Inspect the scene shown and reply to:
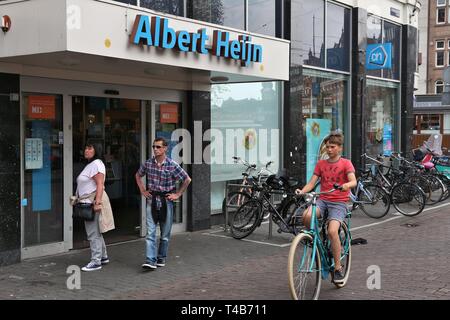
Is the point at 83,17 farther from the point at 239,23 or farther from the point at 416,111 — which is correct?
the point at 416,111

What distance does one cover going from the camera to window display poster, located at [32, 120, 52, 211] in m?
7.30

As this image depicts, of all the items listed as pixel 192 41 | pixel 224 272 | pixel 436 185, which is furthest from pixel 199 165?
pixel 436 185

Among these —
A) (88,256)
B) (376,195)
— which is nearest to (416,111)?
(376,195)

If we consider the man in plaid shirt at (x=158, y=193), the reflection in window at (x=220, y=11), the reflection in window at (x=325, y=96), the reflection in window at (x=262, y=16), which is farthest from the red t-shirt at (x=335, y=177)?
the reflection in window at (x=325, y=96)

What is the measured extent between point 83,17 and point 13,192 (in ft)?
8.20

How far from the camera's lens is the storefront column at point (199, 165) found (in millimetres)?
9312

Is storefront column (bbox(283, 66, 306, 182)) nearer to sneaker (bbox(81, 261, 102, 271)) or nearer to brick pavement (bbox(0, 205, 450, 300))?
brick pavement (bbox(0, 205, 450, 300))

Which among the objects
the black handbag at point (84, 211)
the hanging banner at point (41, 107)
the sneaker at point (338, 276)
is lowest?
the sneaker at point (338, 276)

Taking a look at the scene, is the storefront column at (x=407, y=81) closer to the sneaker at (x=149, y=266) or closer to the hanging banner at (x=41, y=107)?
the sneaker at (x=149, y=266)

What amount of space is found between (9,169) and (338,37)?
9121mm

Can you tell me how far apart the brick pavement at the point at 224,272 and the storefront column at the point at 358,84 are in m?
5.05

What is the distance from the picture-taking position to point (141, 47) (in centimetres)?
655

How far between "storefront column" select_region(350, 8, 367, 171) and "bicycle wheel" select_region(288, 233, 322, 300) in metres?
8.87

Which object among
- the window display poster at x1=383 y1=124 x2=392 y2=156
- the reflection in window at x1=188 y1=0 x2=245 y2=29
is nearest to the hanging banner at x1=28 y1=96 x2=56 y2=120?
the reflection in window at x1=188 y1=0 x2=245 y2=29
